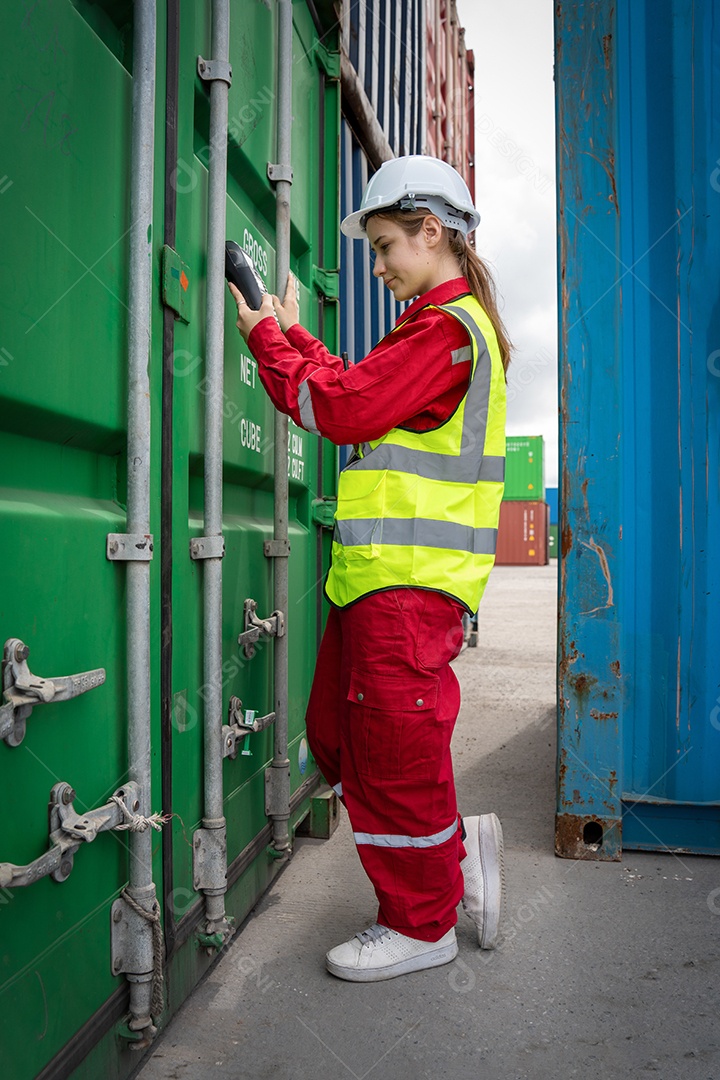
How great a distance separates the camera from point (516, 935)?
2225 mm

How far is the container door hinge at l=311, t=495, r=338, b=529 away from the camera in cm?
299

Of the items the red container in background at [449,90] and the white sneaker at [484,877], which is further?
the red container in background at [449,90]

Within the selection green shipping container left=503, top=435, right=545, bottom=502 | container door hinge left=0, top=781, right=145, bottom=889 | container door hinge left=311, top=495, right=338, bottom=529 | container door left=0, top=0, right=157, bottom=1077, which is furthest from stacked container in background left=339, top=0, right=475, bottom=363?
green shipping container left=503, top=435, right=545, bottom=502

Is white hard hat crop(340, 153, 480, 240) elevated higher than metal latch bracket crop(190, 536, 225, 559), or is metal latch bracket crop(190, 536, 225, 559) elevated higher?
white hard hat crop(340, 153, 480, 240)

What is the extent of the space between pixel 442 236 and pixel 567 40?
1213 mm

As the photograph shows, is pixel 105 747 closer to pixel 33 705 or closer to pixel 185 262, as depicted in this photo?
pixel 33 705

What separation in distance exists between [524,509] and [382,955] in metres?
25.9

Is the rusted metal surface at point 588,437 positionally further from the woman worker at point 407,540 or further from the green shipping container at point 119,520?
the green shipping container at point 119,520

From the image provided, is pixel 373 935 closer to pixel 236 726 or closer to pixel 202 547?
pixel 236 726

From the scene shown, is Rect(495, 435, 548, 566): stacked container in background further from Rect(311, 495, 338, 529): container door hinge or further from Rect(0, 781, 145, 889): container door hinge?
Rect(0, 781, 145, 889): container door hinge

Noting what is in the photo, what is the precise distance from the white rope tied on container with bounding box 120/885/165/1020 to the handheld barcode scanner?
4.37ft

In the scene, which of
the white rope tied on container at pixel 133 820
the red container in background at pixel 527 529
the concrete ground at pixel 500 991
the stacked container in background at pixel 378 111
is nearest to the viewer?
the white rope tied on container at pixel 133 820

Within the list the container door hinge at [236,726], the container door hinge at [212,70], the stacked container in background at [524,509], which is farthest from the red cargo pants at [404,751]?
the stacked container in background at [524,509]

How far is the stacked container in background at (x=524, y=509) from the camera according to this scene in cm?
2727
